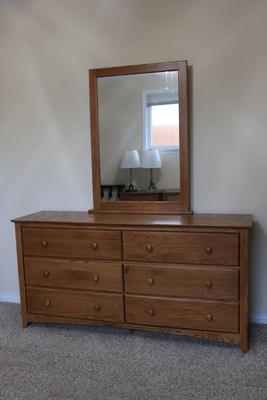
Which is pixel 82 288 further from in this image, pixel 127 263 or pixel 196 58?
pixel 196 58

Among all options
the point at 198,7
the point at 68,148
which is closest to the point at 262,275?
the point at 68,148

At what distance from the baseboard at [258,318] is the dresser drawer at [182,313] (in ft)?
1.58

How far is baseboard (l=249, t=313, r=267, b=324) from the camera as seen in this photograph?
264 centimetres

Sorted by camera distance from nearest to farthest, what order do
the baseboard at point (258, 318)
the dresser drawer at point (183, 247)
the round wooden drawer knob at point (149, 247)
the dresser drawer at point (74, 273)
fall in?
the dresser drawer at point (183, 247) < the round wooden drawer knob at point (149, 247) < the dresser drawer at point (74, 273) < the baseboard at point (258, 318)

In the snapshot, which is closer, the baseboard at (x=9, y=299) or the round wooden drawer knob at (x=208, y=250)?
the round wooden drawer knob at (x=208, y=250)

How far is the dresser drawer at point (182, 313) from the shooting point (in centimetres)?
225

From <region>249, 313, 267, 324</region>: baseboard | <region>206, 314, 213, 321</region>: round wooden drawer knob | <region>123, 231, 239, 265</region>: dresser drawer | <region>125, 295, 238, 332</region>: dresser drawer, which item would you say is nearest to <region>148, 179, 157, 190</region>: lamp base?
<region>123, 231, 239, 265</region>: dresser drawer

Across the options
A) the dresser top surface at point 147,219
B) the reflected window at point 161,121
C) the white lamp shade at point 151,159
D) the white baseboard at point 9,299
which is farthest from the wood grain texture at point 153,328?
the reflected window at point 161,121

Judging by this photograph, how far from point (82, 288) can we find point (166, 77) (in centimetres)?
162

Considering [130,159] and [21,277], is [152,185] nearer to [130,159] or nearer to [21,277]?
[130,159]

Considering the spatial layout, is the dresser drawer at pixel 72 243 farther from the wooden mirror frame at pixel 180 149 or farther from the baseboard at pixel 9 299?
the baseboard at pixel 9 299

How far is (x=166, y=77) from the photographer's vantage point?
8.43ft

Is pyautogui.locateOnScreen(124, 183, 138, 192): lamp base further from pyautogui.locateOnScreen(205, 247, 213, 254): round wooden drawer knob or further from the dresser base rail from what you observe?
the dresser base rail

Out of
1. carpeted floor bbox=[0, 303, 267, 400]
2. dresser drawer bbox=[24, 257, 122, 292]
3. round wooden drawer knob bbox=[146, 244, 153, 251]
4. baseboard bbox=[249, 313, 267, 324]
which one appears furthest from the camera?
baseboard bbox=[249, 313, 267, 324]
